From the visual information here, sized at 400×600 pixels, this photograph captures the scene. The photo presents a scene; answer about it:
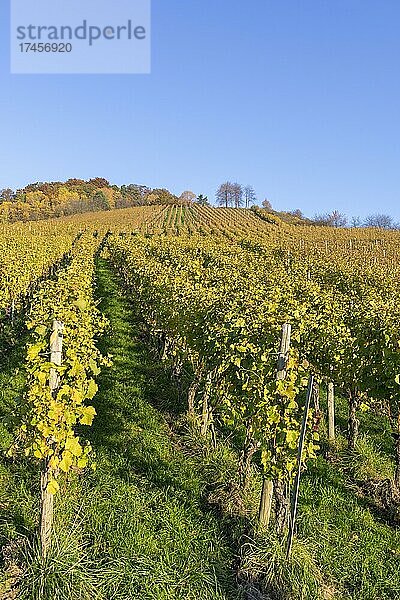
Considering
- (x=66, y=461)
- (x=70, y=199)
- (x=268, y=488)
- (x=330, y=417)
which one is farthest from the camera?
(x=70, y=199)

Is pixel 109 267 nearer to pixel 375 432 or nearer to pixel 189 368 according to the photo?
pixel 189 368

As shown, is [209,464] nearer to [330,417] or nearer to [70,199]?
[330,417]

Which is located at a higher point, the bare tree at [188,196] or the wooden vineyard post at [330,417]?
the bare tree at [188,196]

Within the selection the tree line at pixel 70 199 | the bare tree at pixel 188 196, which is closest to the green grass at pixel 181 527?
the tree line at pixel 70 199

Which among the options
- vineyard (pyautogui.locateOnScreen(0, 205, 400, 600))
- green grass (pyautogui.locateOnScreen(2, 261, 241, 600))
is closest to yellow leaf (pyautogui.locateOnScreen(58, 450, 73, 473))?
vineyard (pyautogui.locateOnScreen(0, 205, 400, 600))

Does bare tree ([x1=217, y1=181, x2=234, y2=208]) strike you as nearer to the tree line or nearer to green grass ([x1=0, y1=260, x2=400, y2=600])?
the tree line

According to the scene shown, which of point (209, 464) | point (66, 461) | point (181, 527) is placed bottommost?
point (181, 527)

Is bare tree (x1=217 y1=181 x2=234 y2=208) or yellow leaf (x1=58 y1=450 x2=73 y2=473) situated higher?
bare tree (x1=217 y1=181 x2=234 y2=208)

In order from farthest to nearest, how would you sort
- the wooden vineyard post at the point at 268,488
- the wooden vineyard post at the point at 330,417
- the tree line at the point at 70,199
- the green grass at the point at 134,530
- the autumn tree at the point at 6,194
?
the autumn tree at the point at 6,194
the tree line at the point at 70,199
the wooden vineyard post at the point at 330,417
the wooden vineyard post at the point at 268,488
the green grass at the point at 134,530

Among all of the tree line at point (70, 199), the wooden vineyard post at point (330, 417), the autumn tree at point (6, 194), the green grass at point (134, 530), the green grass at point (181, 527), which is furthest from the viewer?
the autumn tree at point (6, 194)

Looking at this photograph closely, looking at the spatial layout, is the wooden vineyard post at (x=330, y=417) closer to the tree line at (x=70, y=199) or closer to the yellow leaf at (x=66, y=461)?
the yellow leaf at (x=66, y=461)

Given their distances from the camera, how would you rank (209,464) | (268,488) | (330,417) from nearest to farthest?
(268,488) → (209,464) → (330,417)

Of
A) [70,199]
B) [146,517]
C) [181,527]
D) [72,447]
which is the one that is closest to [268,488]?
[181,527]

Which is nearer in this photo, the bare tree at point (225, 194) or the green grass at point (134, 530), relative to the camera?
the green grass at point (134, 530)
